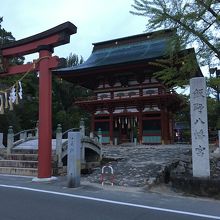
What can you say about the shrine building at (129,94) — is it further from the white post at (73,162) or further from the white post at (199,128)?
the white post at (73,162)

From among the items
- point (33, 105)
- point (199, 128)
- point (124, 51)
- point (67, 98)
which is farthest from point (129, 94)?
point (67, 98)

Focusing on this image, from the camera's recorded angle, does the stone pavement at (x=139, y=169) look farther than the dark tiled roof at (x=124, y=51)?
No

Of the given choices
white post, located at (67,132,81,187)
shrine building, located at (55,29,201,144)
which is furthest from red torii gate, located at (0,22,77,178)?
shrine building, located at (55,29,201,144)

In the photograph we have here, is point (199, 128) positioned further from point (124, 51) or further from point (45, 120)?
point (124, 51)

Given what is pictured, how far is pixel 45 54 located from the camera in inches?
514

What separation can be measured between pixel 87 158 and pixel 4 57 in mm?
7787

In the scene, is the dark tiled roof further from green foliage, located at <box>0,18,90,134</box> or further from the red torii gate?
the red torii gate

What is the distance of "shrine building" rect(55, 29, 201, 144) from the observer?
28266 millimetres

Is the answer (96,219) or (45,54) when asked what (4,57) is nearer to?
(45,54)

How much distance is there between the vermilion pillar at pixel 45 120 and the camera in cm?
1255

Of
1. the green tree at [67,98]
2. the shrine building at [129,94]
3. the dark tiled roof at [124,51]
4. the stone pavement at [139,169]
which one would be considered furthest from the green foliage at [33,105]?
the stone pavement at [139,169]

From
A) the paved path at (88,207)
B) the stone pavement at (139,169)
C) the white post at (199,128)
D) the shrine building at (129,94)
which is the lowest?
the paved path at (88,207)

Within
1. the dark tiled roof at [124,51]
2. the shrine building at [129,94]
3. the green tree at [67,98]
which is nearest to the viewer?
the shrine building at [129,94]

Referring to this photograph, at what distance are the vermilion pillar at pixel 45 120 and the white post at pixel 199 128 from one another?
5.08 metres
